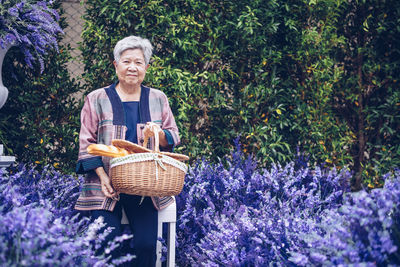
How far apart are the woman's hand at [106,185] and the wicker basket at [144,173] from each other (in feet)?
0.51

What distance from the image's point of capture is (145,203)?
2.42 meters

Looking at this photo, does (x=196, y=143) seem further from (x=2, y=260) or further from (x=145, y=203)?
(x=2, y=260)

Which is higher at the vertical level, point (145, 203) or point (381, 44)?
point (381, 44)

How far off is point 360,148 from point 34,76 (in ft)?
11.3

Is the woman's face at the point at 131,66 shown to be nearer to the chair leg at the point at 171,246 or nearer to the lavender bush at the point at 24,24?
the lavender bush at the point at 24,24

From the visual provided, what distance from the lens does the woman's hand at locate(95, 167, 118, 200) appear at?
2.29 m

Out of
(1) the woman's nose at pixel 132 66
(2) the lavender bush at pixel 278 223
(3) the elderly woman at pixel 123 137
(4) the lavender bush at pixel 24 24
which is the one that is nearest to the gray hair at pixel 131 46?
(3) the elderly woman at pixel 123 137

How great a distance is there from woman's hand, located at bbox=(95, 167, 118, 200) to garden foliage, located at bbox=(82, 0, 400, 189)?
1198mm

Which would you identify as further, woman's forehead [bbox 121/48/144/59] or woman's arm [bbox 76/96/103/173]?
woman's forehead [bbox 121/48/144/59]

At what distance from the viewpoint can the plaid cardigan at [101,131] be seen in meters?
2.33

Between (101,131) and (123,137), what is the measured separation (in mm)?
154

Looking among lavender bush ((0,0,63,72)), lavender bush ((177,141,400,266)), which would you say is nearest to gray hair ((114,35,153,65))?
lavender bush ((0,0,63,72))

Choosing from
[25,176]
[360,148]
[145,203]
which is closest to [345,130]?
A: [360,148]

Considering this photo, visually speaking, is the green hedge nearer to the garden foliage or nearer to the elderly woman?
the garden foliage
